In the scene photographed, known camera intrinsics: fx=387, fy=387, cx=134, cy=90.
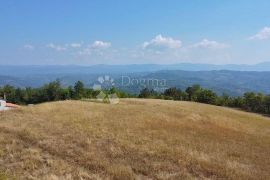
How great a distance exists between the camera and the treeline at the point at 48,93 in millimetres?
130750

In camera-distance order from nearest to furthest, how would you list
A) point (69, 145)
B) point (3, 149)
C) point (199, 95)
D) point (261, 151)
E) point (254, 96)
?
point (3, 149), point (69, 145), point (261, 151), point (254, 96), point (199, 95)

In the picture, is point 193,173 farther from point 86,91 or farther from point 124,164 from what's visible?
point 86,91

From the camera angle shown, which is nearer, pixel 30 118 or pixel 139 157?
pixel 139 157

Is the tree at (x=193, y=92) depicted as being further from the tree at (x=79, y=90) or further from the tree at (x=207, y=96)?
the tree at (x=79, y=90)

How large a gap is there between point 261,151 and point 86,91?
102 m

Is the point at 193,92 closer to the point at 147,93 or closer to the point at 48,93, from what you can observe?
the point at 147,93

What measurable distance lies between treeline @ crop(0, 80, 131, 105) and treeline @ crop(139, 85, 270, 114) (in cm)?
1946

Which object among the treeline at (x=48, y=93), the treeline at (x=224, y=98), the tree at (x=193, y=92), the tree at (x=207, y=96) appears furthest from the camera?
the treeline at (x=48, y=93)

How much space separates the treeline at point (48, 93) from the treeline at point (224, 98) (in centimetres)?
1946

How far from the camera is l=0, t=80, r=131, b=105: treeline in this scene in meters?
131

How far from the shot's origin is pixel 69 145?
24984mm

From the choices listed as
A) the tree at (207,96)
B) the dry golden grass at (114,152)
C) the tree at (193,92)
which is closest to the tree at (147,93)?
the tree at (193,92)

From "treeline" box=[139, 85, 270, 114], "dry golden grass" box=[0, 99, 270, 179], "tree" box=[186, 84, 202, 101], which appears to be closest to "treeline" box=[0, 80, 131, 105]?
"treeline" box=[139, 85, 270, 114]

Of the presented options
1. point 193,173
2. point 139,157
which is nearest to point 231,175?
point 193,173
